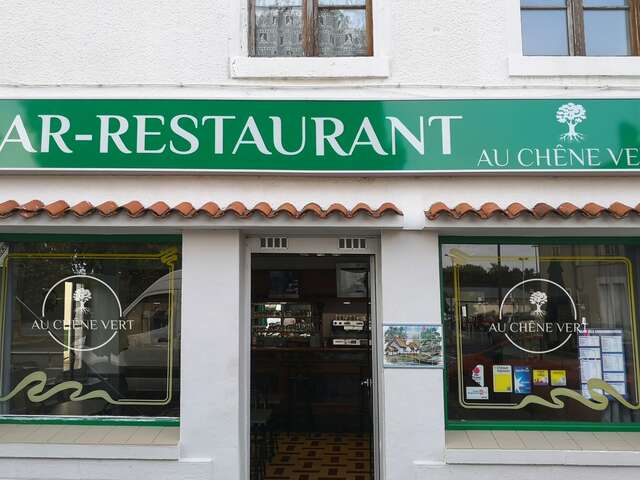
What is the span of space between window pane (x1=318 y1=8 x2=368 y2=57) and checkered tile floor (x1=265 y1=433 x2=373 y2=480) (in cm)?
484

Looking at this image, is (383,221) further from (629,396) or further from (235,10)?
(629,396)

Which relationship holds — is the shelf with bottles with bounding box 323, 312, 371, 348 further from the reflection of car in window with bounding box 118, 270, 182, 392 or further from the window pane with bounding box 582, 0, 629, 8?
the window pane with bounding box 582, 0, 629, 8

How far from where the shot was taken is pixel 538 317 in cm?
548

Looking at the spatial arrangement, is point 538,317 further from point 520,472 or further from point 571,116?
point 571,116

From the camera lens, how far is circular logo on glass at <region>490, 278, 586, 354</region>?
5.46m

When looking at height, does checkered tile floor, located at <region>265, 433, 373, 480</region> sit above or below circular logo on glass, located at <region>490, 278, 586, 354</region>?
below

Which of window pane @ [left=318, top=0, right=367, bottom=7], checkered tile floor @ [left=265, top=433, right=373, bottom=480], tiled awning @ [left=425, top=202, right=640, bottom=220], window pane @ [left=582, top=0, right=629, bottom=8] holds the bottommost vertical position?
checkered tile floor @ [left=265, top=433, right=373, bottom=480]

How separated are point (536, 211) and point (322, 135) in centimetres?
209

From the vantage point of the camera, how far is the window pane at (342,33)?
226 inches

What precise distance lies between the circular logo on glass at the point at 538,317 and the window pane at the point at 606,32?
2.49m

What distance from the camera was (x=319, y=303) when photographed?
9.82m

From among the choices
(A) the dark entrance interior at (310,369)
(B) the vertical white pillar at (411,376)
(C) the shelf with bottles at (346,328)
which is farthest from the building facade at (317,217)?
(C) the shelf with bottles at (346,328)

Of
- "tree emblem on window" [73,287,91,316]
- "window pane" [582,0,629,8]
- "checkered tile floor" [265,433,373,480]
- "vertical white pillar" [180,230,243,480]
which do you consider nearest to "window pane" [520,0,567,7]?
"window pane" [582,0,629,8]

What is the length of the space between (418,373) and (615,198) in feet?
8.35
